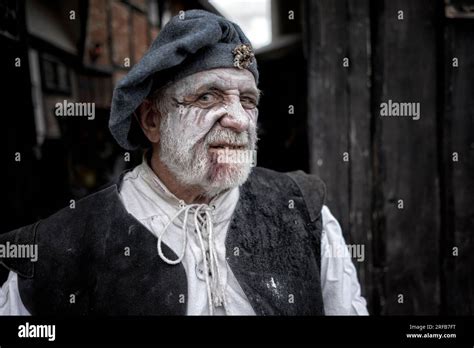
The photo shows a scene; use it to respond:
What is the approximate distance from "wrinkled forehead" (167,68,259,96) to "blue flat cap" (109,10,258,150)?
1 centimetres

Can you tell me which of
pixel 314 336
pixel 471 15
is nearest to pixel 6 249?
pixel 314 336

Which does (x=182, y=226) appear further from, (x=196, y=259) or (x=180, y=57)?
(x=180, y=57)

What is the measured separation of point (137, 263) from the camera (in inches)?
48.2

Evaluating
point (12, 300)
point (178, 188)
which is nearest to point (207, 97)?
point (178, 188)

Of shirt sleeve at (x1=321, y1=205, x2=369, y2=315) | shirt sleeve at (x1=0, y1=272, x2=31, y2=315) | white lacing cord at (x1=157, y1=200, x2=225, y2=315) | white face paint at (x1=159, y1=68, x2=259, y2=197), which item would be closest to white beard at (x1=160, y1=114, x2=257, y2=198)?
white face paint at (x1=159, y1=68, x2=259, y2=197)

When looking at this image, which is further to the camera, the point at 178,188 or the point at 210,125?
the point at 178,188

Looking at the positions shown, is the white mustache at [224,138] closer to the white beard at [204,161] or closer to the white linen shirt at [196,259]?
the white beard at [204,161]

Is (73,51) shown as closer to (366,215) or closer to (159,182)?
(159,182)

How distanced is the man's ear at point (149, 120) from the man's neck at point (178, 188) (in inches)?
3.0

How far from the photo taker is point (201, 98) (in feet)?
4.02

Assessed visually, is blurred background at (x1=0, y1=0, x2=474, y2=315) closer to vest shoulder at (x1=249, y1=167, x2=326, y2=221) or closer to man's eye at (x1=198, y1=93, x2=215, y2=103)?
vest shoulder at (x1=249, y1=167, x2=326, y2=221)

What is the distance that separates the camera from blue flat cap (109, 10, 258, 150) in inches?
44.7

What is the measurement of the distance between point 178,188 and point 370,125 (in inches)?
31.6

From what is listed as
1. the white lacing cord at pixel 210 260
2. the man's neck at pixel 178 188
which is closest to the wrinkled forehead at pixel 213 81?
the man's neck at pixel 178 188
